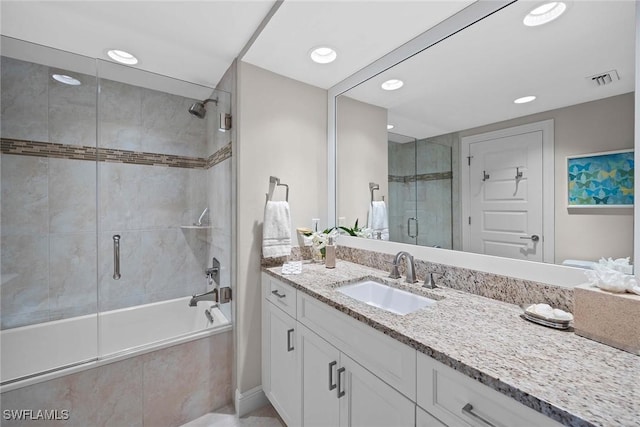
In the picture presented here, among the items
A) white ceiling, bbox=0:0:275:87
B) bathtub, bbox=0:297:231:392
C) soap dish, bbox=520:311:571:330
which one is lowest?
bathtub, bbox=0:297:231:392

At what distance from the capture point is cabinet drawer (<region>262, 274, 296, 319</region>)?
1.46 m

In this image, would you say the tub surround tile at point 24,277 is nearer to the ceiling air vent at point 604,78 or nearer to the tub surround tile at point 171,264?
the tub surround tile at point 171,264

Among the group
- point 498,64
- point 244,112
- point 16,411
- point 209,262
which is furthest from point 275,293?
point 498,64

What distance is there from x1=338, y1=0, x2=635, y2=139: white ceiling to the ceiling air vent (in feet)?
0.04

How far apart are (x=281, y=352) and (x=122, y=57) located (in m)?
2.24

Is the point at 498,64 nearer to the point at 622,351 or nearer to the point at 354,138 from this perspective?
the point at 354,138

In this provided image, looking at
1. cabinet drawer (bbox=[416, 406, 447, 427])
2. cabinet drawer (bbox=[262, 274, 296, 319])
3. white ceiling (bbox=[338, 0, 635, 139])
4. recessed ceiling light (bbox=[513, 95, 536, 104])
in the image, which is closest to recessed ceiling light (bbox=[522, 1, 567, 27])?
white ceiling (bbox=[338, 0, 635, 139])

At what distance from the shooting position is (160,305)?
2207 millimetres

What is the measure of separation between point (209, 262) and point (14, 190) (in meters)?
1.28

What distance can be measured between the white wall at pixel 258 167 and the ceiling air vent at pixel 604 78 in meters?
1.53

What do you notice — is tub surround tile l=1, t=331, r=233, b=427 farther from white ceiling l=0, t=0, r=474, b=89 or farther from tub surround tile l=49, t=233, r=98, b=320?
white ceiling l=0, t=0, r=474, b=89

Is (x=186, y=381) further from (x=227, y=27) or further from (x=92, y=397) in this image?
(x=227, y=27)

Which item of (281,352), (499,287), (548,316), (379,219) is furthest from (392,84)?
(281,352)

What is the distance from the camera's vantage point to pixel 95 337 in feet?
5.56
